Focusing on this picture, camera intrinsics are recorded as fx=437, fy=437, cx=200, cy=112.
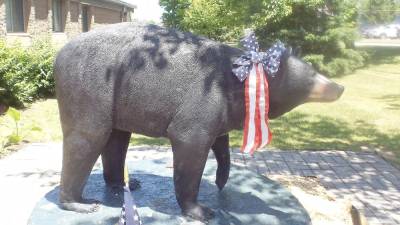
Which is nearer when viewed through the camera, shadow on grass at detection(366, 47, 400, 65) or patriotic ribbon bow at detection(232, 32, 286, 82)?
patriotic ribbon bow at detection(232, 32, 286, 82)

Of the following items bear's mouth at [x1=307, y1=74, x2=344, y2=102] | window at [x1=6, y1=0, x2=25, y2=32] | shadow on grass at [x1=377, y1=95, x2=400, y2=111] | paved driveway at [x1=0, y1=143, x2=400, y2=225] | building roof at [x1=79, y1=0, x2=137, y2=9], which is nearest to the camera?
bear's mouth at [x1=307, y1=74, x2=344, y2=102]

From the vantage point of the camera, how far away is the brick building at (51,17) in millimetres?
15625

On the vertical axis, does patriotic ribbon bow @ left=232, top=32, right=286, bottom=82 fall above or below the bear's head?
above

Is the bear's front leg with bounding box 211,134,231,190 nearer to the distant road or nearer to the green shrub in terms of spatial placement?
the green shrub

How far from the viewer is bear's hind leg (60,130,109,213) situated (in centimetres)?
310

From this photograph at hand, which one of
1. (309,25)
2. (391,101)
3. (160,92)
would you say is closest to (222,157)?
(160,92)

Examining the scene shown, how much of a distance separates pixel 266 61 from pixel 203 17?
59.7 ft

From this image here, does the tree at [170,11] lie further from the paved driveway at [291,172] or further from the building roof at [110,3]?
the paved driveway at [291,172]

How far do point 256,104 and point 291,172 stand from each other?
370 centimetres

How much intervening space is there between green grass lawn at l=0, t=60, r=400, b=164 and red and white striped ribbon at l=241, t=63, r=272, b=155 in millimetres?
4844

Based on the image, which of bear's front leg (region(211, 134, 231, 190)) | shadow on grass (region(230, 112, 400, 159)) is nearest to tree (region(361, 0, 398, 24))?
shadow on grass (region(230, 112, 400, 159))

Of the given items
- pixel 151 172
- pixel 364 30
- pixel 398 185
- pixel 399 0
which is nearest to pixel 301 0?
pixel 398 185

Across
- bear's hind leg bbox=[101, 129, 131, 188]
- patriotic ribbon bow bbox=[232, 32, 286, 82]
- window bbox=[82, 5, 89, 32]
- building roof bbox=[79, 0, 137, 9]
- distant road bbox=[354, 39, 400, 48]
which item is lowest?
bear's hind leg bbox=[101, 129, 131, 188]

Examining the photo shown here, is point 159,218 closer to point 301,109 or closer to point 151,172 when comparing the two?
point 151,172
